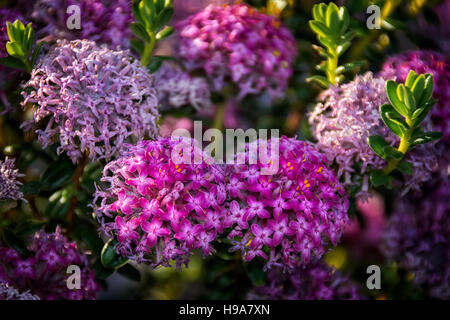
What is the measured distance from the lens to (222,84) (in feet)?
4.99

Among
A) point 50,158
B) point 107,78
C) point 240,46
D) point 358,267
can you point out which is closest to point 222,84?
point 240,46

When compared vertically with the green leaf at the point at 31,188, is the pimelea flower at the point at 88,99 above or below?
above

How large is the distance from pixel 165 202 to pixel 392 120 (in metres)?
0.59

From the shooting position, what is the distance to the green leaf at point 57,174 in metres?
1.25

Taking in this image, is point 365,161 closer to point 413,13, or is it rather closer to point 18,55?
point 413,13

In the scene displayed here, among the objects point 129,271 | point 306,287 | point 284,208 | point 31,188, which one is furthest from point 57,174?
point 306,287

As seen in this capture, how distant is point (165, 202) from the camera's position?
3.35ft

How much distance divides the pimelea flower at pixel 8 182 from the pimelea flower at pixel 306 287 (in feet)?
2.31

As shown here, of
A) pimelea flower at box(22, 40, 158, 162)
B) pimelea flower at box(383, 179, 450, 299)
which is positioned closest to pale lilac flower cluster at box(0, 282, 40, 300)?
pimelea flower at box(22, 40, 158, 162)

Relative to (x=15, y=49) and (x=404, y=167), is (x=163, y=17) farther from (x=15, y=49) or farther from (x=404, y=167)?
(x=404, y=167)

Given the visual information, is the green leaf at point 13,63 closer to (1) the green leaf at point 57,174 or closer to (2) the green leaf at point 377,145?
(1) the green leaf at point 57,174

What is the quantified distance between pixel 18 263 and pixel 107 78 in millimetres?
539

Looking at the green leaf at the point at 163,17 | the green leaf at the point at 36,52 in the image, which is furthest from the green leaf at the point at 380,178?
the green leaf at the point at 36,52

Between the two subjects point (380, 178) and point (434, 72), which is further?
point (434, 72)
